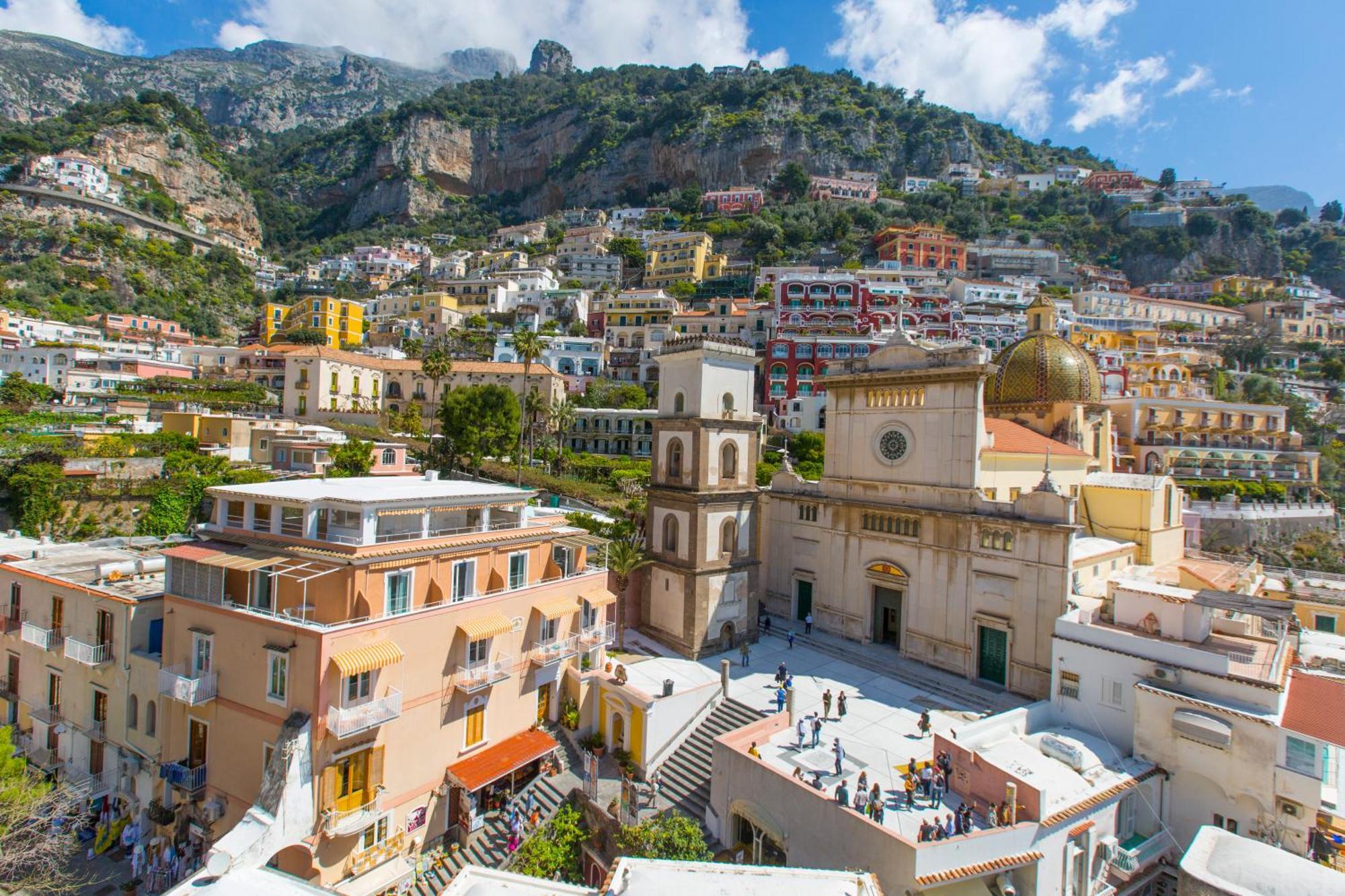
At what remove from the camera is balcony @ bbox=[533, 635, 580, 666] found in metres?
Answer: 19.4

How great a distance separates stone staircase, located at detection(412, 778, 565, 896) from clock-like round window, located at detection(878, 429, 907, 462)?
1619cm

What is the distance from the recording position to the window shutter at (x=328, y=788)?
47.6 ft

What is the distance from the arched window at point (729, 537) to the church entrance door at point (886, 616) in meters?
5.70

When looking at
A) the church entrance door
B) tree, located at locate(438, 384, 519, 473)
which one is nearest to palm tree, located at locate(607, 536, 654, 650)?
the church entrance door

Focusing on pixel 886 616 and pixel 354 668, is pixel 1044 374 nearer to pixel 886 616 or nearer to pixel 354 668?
pixel 886 616

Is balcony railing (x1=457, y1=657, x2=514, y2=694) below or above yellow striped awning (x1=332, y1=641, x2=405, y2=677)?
below

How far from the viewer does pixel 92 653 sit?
A: 18625 mm

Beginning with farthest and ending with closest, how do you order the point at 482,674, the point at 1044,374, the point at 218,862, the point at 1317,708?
the point at 1044,374 < the point at 482,674 < the point at 1317,708 < the point at 218,862

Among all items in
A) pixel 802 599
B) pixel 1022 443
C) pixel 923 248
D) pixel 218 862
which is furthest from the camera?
pixel 923 248

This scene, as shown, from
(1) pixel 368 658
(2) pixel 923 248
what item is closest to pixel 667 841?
(1) pixel 368 658

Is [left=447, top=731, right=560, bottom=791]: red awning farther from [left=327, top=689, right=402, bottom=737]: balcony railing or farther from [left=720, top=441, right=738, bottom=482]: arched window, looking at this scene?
[left=720, top=441, right=738, bottom=482]: arched window

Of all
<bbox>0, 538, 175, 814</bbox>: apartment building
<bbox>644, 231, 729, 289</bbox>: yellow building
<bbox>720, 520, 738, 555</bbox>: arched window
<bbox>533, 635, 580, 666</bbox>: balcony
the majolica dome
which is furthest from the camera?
<bbox>644, 231, 729, 289</bbox>: yellow building

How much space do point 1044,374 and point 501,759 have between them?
1117 inches

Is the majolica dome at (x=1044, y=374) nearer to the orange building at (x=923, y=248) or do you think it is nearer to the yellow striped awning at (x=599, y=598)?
the yellow striped awning at (x=599, y=598)
